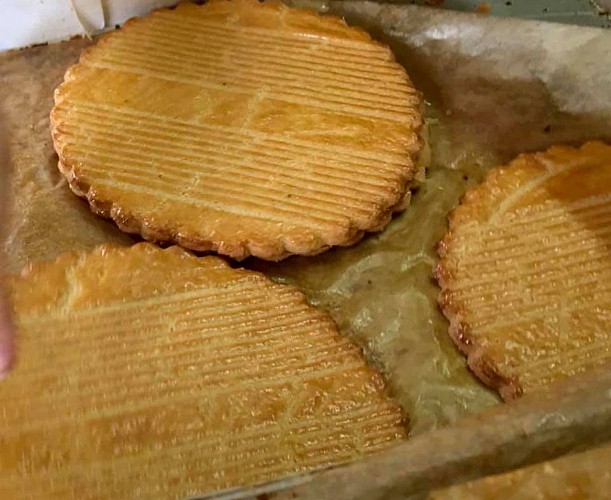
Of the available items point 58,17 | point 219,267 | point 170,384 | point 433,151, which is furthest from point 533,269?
point 58,17

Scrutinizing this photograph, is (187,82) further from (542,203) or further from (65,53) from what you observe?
(542,203)

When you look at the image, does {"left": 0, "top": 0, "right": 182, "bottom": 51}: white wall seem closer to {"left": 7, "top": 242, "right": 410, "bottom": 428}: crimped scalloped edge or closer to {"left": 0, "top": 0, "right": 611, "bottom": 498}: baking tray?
{"left": 0, "top": 0, "right": 611, "bottom": 498}: baking tray

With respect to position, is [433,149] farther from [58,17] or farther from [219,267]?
[58,17]

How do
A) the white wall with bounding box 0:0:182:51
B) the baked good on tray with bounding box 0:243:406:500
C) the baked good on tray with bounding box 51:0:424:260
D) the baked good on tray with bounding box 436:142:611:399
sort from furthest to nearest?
1. the white wall with bounding box 0:0:182:51
2. the baked good on tray with bounding box 51:0:424:260
3. the baked good on tray with bounding box 436:142:611:399
4. the baked good on tray with bounding box 0:243:406:500

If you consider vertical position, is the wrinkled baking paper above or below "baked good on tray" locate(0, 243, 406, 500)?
above

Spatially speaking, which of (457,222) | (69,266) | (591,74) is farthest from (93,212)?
(591,74)

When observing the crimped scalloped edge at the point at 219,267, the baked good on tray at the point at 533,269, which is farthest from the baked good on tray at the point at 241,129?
the baked good on tray at the point at 533,269

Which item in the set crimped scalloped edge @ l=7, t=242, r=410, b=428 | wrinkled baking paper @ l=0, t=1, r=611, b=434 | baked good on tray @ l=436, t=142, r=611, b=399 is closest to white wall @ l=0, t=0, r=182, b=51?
wrinkled baking paper @ l=0, t=1, r=611, b=434
